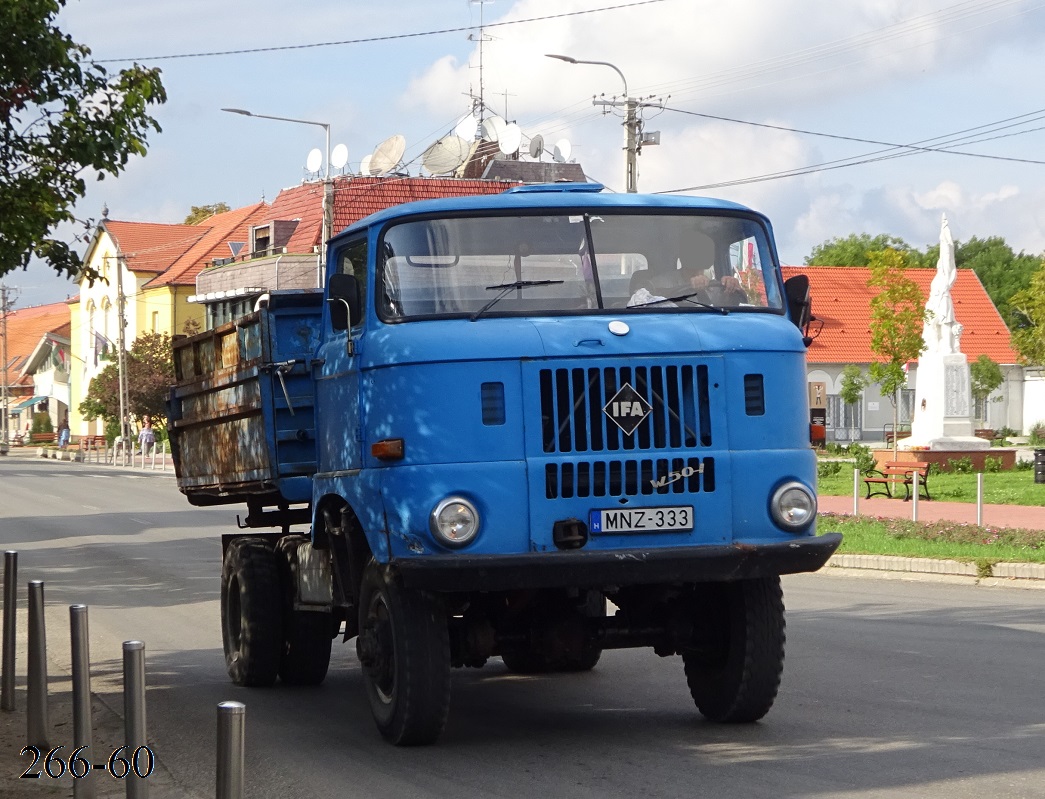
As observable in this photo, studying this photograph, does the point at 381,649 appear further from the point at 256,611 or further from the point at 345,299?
the point at 256,611

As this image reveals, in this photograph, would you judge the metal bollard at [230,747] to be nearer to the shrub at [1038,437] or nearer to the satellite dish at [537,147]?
the shrub at [1038,437]

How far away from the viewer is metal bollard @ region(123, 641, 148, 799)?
5.84 metres

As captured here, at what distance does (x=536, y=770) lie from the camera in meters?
7.37

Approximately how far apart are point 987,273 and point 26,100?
99.1 meters

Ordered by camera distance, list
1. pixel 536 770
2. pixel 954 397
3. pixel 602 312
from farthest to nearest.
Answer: pixel 954 397 → pixel 602 312 → pixel 536 770

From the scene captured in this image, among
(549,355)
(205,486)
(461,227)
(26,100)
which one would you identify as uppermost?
(26,100)

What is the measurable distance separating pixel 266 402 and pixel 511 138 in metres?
45.4

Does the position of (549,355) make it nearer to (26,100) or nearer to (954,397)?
(26,100)

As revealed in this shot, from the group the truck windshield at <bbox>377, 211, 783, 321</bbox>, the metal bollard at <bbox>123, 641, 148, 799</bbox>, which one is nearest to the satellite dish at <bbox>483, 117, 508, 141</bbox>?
the truck windshield at <bbox>377, 211, 783, 321</bbox>

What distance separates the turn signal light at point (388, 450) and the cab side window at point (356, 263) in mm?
852

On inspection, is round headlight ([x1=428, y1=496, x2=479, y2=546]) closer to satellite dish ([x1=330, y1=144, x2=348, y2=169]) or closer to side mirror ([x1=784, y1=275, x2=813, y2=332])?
side mirror ([x1=784, y1=275, x2=813, y2=332])

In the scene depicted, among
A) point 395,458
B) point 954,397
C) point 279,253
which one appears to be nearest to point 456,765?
point 395,458

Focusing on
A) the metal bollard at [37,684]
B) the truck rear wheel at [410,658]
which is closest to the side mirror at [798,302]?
the truck rear wheel at [410,658]

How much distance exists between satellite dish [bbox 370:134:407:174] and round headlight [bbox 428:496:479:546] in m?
55.5
